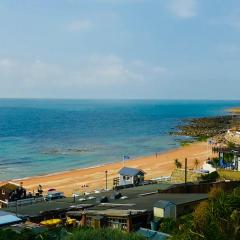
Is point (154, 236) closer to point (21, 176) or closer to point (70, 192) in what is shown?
point (70, 192)

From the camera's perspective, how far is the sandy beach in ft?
144

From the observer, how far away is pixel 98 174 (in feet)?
166

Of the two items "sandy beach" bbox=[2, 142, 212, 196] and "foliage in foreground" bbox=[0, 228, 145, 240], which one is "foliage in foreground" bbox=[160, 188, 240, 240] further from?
"sandy beach" bbox=[2, 142, 212, 196]

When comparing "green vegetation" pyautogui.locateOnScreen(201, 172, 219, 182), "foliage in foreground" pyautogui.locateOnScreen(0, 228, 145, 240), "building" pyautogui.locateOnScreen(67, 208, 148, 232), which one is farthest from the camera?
"green vegetation" pyautogui.locateOnScreen(201, 172, 219, 182)

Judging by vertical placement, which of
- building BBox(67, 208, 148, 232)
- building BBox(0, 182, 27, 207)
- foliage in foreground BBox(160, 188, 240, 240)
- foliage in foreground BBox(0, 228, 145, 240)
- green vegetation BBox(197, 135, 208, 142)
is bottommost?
green vegetation BBox(197, 135, 208, 142)

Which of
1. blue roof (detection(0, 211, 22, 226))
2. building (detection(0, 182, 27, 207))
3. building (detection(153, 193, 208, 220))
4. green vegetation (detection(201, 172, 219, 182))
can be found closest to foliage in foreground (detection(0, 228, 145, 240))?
blue roof (detection(0, 211, 22, 226))

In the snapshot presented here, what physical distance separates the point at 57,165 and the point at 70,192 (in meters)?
19.1

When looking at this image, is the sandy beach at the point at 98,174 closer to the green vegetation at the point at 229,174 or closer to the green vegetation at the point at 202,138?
the green vegetation at the point at 229,174

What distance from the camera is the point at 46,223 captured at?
774 inches

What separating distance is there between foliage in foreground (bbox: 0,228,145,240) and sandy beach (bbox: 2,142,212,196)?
25.2m

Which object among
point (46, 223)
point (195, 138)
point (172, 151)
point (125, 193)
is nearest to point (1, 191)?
point (125, 193)

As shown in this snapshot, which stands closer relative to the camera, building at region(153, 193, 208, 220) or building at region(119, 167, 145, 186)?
building at region(153, 193, 208, 220)

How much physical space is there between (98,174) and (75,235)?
126 ft

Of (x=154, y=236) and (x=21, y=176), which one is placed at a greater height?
(x=154, y=236)
